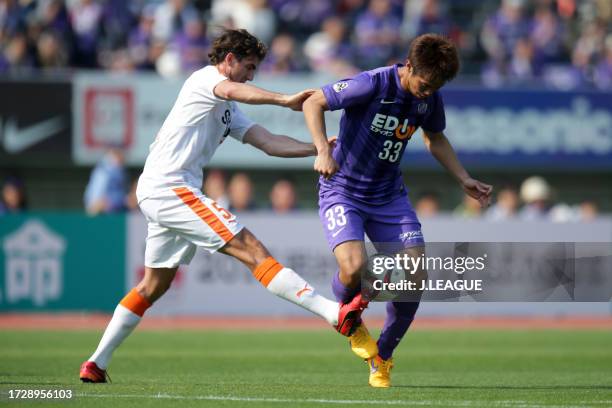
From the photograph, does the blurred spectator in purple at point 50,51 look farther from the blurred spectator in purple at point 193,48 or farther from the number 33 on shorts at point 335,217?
the number 33 on shorts at point 335,217

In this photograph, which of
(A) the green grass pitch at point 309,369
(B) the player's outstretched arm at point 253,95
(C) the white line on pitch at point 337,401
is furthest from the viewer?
(B) the player's outstretched arm at point 253,95

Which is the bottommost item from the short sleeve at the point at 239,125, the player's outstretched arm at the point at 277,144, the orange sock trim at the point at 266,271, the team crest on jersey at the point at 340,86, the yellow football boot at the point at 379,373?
the yellow football boot at the point at 379,373

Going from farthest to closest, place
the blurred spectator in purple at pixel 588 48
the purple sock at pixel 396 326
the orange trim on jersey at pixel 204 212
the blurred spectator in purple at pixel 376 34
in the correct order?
the blurred spectator in purple at pixel 588 48, the blurred spectator in purple at pixel 376 34, the purple sock at pixel 396 326, the orange trim on jersey at pixel 204 212

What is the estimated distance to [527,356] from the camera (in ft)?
39.6

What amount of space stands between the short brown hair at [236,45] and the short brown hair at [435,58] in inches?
46.1

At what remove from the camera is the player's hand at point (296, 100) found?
7551 millimetres

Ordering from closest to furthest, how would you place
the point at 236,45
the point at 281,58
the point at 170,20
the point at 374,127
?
the point at 236,45, the point at 374,127, the point at 281,58, the point at 170,20

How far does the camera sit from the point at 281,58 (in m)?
20.4

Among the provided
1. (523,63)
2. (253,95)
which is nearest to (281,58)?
(523,63)

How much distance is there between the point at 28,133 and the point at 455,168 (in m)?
12.7

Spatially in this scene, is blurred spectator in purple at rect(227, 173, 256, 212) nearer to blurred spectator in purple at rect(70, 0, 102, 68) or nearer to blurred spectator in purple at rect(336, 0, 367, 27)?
blurred spectator in purple at rect(70, 0, 102, 68)

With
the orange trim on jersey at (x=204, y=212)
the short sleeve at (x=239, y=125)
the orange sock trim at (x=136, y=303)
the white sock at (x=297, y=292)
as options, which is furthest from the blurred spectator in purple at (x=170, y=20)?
the white sock at (x=297, y=292)

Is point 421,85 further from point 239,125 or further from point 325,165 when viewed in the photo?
point 239,125

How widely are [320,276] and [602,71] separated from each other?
8593 millimetres
